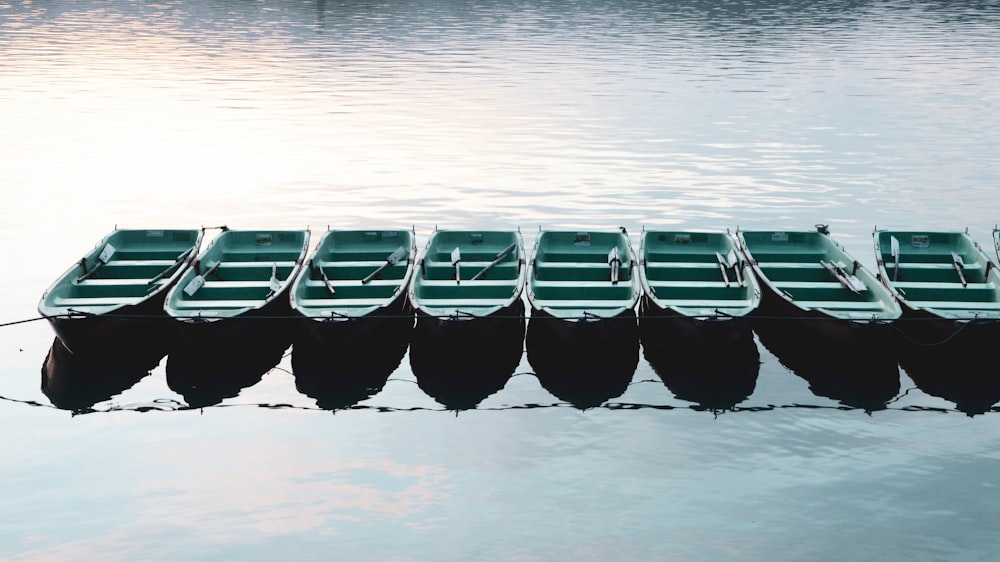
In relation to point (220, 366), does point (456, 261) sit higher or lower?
higher

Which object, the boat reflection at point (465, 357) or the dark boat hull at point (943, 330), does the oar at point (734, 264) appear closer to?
the dark boat hull at point (943, 330)

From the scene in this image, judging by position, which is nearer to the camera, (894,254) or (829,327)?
(829,327)

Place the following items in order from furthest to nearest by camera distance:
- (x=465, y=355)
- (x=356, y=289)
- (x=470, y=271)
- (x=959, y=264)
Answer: (x=470, y=271), (x=959, y=264), (x=356, y=289), (x=465, y=355)

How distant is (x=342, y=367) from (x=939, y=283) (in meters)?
17.3

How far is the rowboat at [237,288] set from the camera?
22625mm

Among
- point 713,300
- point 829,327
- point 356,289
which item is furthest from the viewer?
point 356,289

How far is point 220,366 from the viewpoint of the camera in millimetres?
23688

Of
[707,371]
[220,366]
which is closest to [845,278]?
[707,371]

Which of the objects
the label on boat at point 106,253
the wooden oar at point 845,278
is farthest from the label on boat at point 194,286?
the wooden oar at point 845,278

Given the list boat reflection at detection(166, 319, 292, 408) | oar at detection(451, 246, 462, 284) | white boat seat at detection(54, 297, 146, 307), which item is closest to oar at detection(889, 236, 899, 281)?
oar at detection(451, 246, 462, 284)

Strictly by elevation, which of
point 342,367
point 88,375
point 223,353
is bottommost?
point 88,375

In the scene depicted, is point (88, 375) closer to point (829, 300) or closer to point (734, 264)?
point (734, 264)

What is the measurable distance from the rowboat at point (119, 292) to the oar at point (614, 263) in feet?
41.0

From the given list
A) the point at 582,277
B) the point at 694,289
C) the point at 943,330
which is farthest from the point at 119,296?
the point at 943,330
